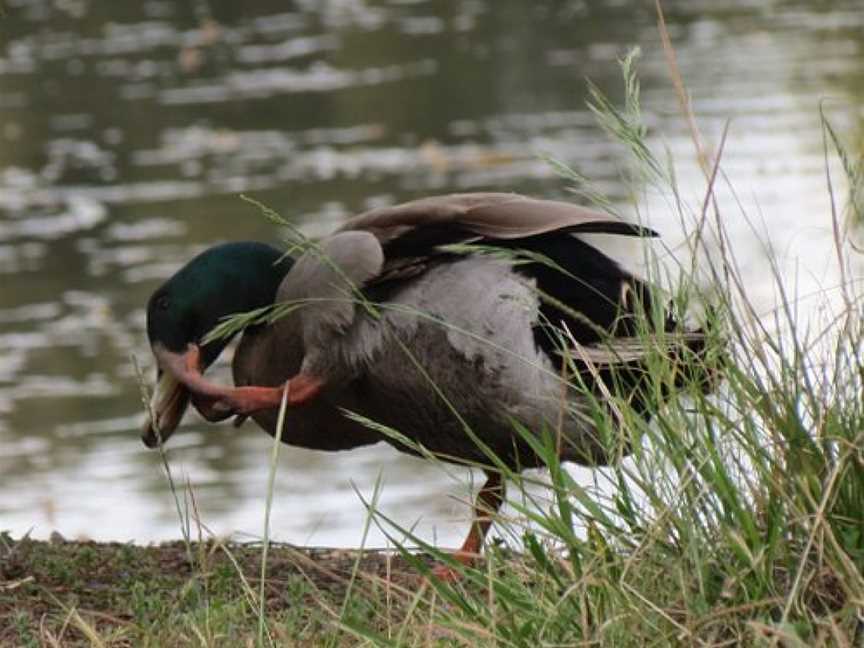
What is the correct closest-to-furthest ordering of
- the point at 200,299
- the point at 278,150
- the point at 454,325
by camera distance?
the point at 454,325 → the point at 200,299 → the point at 278,150

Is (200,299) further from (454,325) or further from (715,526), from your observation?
(715,526)

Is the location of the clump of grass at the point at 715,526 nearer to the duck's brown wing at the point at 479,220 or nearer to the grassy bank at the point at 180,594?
the grassy bank at the point at 180,594

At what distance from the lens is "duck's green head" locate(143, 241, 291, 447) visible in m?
5.25

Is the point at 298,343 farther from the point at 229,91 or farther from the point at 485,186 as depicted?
the point at 229,91

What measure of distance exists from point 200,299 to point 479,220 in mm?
804

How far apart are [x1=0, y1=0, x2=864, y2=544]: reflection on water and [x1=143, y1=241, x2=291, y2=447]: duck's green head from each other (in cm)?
87

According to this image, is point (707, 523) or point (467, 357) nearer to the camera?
point (707, 523)

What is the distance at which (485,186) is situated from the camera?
11.9 m

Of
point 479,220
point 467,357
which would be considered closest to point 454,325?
point 467,357

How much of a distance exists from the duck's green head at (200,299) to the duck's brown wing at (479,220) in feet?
1.40

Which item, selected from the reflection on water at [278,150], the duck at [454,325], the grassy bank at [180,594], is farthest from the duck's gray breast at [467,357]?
the reflection on water at [278,150]

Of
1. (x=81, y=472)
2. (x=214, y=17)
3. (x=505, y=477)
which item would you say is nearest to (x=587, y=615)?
(x=505, y=477)

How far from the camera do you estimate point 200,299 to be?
5.25m

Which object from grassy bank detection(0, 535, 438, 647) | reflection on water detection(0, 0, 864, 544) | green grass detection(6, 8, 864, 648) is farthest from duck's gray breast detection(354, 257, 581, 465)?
reflection on water detection(0, 0, 864, 544)
